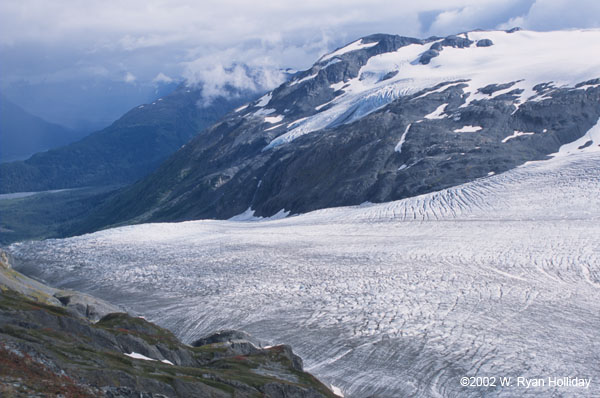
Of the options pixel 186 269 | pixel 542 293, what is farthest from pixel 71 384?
pixel 186 269

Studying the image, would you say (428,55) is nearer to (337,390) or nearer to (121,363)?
(337,390)

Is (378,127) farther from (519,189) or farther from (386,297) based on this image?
(386,297)

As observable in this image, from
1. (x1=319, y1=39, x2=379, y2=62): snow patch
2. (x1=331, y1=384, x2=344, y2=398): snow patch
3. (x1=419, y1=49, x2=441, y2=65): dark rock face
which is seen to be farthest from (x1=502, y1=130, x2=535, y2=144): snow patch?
(x1=319, y1=39, x2=379, y2=62): snow patch

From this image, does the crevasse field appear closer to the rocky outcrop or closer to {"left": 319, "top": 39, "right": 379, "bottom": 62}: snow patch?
the rocky outcrop

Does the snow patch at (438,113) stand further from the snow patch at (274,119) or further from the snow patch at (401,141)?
the snow patch at (274,119)

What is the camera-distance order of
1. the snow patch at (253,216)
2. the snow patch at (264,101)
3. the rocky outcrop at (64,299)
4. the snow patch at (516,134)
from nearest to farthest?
the rocky outcrop at (64,299)
the snow patch at (516,134)
the snow patch at (253,216)
the snow patch at (264,101)

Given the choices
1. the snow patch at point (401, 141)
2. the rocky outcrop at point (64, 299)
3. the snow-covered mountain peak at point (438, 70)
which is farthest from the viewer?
the snow-covered mountain peak at point (438, 70)

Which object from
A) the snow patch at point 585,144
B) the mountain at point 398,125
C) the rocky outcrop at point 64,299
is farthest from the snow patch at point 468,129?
the rocky outcrop at point 64,299
